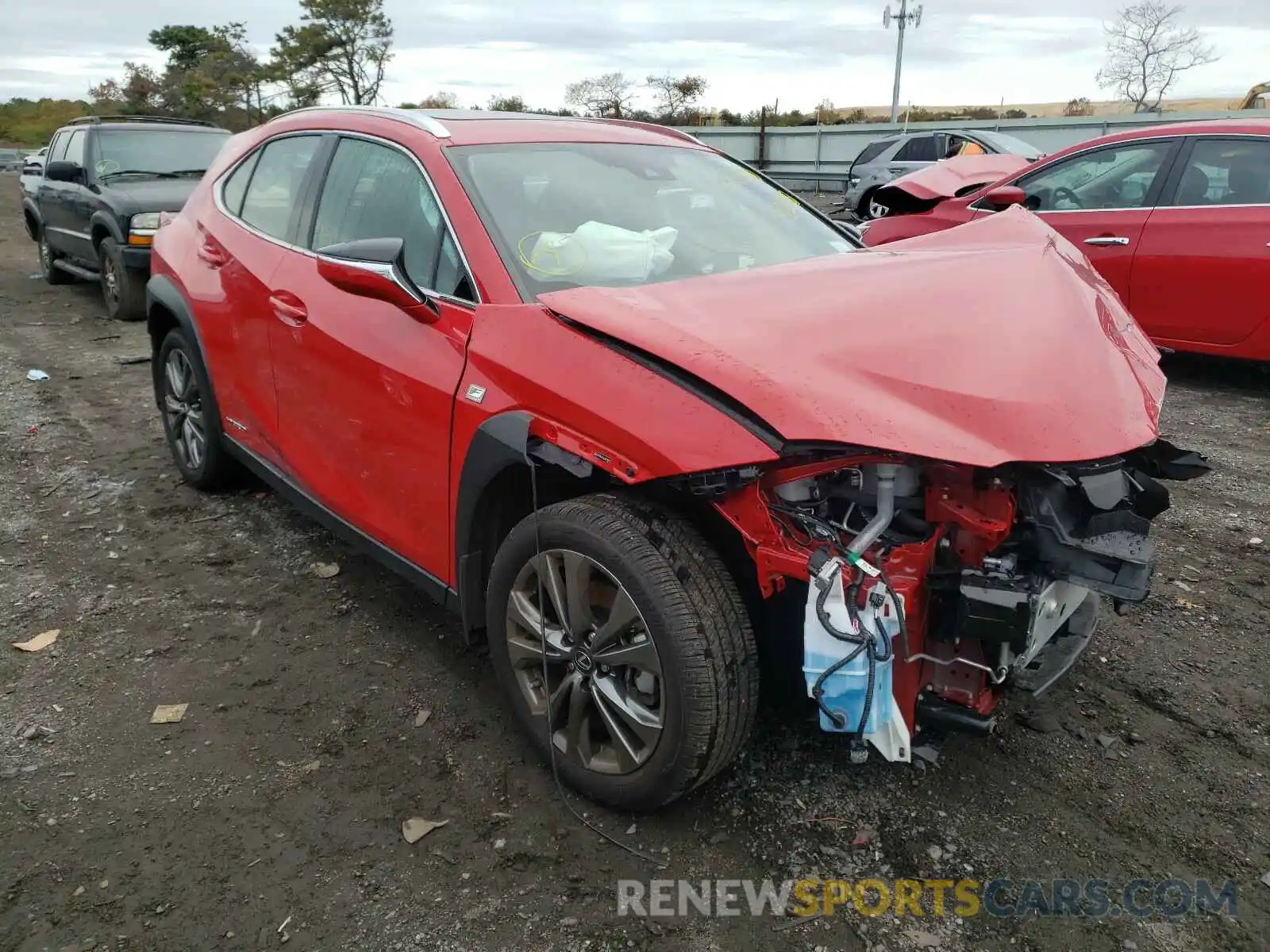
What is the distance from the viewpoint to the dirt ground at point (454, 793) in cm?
208

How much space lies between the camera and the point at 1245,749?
259cm

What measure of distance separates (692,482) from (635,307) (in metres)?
0.47

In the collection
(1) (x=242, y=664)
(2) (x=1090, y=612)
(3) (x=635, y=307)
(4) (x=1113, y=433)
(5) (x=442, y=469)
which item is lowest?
(1) (x=242, y=664)

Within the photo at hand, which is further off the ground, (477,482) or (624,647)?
(477,482)

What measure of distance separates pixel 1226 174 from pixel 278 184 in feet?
18.5

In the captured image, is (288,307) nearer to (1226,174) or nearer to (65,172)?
(1226,174)

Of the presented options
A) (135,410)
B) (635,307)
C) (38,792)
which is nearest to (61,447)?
(135,410)

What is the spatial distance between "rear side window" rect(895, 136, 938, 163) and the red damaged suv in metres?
12.6

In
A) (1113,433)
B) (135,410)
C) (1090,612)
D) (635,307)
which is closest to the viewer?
(1113,433)

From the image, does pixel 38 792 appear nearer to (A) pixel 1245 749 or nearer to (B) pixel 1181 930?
(B) pixel 1181 930

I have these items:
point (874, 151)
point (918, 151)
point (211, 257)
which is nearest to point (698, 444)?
point (211, 257)

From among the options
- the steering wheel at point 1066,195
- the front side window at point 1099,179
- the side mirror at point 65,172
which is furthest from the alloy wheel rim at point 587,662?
the side mirror at point 65,172

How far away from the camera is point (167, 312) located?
4.44 metres

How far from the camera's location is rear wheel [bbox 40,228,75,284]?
10.9 m
